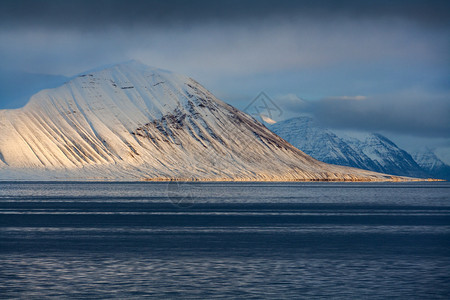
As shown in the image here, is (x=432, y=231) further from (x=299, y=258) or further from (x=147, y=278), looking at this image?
(x=147, y=278)

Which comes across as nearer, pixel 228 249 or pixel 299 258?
pixel 299 258

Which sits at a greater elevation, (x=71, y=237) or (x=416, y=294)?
(x=416, y=294)

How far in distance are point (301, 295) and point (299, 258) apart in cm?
1078

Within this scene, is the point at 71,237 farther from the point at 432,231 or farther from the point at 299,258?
the point at 432,231

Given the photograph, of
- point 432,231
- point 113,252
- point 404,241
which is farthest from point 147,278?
point 432,231

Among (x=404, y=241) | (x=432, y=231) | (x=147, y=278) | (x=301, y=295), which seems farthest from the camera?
(x=432, y=231)

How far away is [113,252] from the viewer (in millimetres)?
38812

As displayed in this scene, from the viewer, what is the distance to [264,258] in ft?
120

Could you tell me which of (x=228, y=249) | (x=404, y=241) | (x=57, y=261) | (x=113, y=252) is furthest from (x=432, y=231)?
(x=57, y=261)

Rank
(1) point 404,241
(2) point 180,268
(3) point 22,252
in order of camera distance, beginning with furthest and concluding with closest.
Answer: (1) point 404,241 → (3) point 22,252 → (2) point 180,268

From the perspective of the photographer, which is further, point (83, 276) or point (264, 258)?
point (264, 258)

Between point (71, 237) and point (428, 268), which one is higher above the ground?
point (428, 268)

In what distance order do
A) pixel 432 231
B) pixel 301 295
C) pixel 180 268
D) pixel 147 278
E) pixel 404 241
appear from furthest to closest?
1. pixel 432 231
2. pixel 404 241
3. pixel 180 268
4. pixel 147 278
5. pixel 301 295

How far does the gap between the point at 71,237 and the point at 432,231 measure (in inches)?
1141
